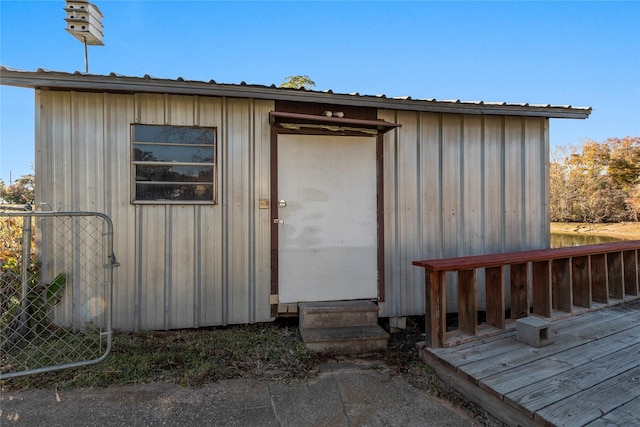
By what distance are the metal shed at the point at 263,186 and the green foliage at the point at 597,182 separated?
15.4 metres

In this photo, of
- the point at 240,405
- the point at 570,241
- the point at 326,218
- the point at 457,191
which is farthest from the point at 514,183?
the point at 570,241

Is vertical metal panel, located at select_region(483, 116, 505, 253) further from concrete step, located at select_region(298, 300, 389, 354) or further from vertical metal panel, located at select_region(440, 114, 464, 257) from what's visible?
concrete step, located at select_region(298, 300, 389, 354)

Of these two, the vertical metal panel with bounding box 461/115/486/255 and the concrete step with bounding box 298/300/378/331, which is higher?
the vertical metal panel with bounding box 461/115/486/255

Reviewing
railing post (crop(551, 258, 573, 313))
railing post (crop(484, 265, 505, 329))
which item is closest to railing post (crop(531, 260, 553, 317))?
railing post (crop(551, 258, 573, 313))

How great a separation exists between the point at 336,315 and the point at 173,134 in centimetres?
249

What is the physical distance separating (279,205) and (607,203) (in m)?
19.1

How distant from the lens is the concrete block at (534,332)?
243 centimetres

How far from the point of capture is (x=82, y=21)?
378cm

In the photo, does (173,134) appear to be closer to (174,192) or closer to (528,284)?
(174,192)

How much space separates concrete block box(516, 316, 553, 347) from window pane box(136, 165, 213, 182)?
10.4 ft

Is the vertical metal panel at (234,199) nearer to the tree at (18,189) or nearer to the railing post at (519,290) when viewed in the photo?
the railing post at (519,290)

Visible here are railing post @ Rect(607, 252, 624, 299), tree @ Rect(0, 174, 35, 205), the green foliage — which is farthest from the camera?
the green foliage

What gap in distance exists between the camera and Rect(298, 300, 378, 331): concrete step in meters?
3.05

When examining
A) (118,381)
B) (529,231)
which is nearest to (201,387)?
(118,381)
